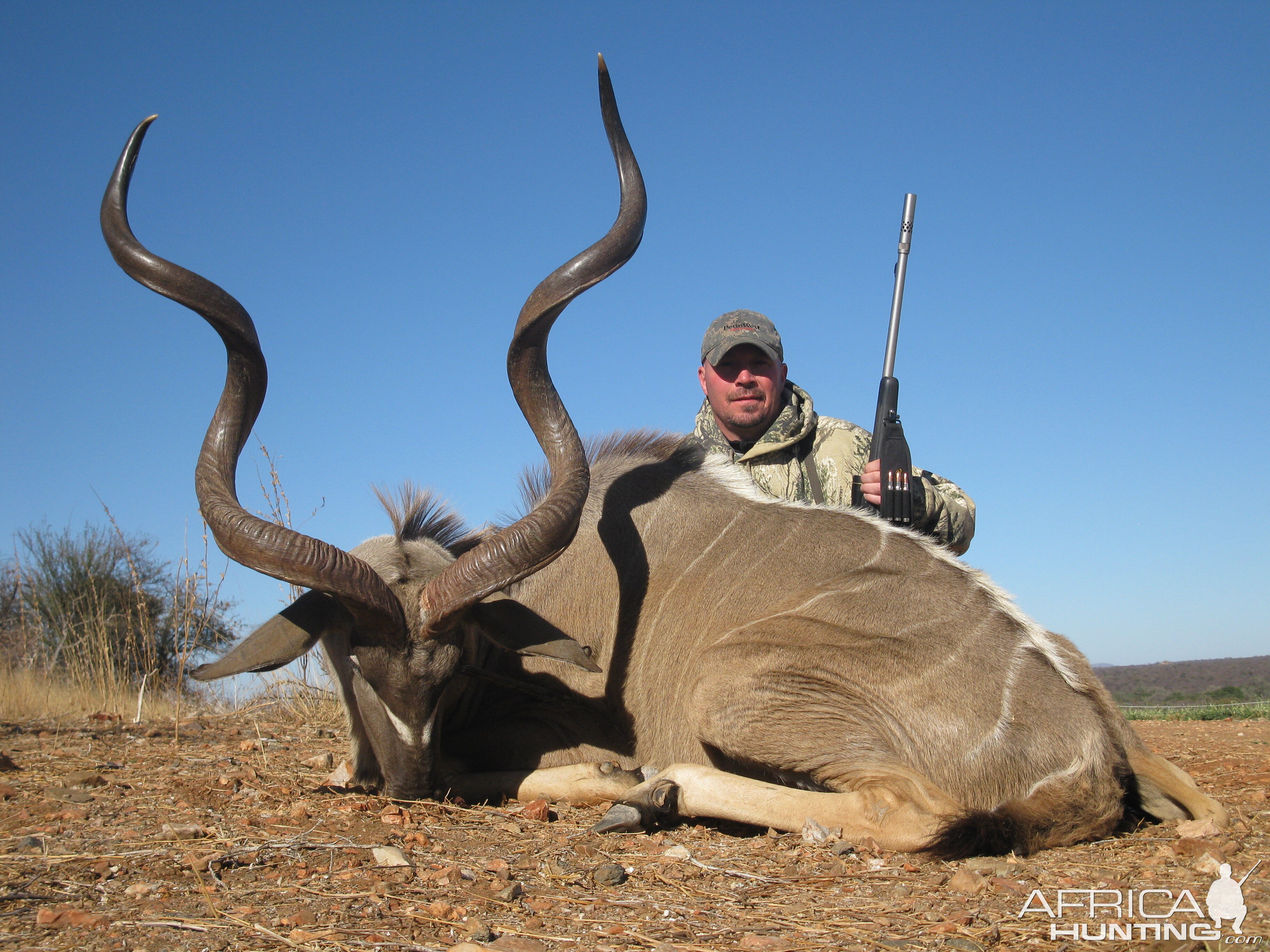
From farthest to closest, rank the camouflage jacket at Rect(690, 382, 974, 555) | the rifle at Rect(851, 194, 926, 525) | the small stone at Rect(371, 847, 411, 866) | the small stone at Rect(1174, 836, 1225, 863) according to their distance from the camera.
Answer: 1. the camouflage jacket at Rect(690, 382, 974, 555)
2. the rifle at Rect(851, 194, 926, 525)
3. the small stone at Rect(1174, 836, 1225, 863)
4. the small stone at Rect(371, 847, 411, 866)

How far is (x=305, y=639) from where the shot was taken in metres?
3.77

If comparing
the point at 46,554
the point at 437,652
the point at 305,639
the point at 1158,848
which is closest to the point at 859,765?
the point at 1158,848

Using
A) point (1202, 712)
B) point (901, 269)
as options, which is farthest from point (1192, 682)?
point (901, 269)

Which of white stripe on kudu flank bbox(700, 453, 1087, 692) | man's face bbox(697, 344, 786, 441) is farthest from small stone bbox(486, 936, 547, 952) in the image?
man's face bbox(697, 344, 786, 441)

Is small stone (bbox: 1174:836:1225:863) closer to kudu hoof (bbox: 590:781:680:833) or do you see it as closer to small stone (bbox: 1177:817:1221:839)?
small stone (bbox: 1177:817:1221:839)

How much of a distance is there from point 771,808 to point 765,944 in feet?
4.14

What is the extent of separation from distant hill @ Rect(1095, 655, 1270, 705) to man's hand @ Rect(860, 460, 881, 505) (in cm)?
660

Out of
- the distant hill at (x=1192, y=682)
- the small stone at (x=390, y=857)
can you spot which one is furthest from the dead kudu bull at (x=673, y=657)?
the distant hill at (x=1192, y=682)

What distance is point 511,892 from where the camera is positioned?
104 inches

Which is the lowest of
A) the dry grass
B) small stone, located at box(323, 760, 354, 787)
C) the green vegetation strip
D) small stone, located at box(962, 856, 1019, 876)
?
the green vegetation strip

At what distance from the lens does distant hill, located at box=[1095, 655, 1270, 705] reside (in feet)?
37.0

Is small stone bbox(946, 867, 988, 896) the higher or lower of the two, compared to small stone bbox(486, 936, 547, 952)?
lower

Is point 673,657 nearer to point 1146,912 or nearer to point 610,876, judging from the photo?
point 610,876

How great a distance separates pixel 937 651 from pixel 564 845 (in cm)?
163
